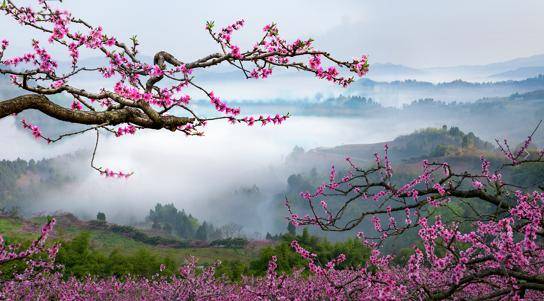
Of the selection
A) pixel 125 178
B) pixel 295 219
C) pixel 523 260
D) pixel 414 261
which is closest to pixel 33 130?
pixel 125 178

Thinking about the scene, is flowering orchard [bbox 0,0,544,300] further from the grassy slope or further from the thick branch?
the grassy slope

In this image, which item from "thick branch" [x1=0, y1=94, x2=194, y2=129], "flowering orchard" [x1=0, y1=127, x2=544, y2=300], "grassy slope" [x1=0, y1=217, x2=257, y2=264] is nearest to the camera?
"flowering orchard" [x1=0, y1=127, x2=544, y2=300]

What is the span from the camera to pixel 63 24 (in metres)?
10.7

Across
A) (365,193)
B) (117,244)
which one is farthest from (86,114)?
(117,244)

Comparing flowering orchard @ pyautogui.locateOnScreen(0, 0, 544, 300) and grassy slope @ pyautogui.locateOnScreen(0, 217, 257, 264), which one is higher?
flowering orchard @ pyautogui.locateOnScreen(0, 0, 544, 300)

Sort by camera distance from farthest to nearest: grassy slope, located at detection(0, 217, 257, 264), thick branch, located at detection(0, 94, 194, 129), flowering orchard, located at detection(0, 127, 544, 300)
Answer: grassy slope, located at detection(0, 217, 257, 264) < thick branch, located at detection(0, 94, 194, 129) < flowering orchard, located at detection(0, 127, 544, 300)

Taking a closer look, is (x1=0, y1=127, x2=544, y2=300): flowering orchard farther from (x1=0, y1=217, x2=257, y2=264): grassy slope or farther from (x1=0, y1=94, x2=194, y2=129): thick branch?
(x1=0, y1=217, x2=257, y2=264): grassy slope

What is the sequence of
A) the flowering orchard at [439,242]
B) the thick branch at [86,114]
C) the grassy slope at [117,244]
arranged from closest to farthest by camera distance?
1. the flowering orchard at [439,242]
2. the thick branch at [86,114]
3. the grassy slope at [117,244]

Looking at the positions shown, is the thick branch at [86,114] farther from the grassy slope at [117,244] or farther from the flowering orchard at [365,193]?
the grassy slope at [117,244]

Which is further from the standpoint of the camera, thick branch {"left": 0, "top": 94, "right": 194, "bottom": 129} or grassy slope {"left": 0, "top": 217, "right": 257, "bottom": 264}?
grassy slope {"left": 0, "top": 217, "right": 257, "bottom": 264}

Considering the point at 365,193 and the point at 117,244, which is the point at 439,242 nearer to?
the point at 365,193

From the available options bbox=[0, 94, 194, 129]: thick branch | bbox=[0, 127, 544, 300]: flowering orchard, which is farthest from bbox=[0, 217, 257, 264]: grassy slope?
bbox=[0, 94, 194, 129]: thick branch

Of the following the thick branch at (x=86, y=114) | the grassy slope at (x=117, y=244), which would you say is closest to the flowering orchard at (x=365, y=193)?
the thick branch at (x=86, y=114)

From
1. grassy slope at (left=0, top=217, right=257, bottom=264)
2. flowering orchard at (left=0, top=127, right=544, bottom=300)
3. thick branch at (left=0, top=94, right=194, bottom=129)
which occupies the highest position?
thick branch at (left=0, top=94, right=194, bottom=129)
